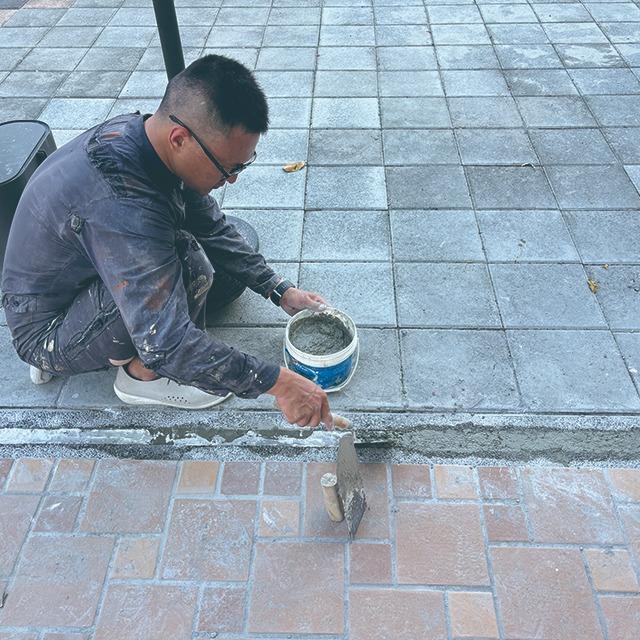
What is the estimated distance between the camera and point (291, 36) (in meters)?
5.56

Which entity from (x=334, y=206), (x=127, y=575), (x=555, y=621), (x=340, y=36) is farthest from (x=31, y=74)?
(x=555, y=621)

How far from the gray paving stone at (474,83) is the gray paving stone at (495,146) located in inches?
23.7

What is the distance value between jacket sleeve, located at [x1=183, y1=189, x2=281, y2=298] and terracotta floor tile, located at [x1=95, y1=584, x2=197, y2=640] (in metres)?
1.33

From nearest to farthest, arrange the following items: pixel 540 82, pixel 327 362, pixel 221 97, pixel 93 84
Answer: pixel 221 97 → pixel 327 362 → pixel 540 82 → pixel 93 84

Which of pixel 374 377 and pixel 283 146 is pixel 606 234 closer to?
pixel 374 377

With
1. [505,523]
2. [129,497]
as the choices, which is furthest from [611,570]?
[129,497]

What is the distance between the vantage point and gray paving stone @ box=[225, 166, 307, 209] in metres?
3.76

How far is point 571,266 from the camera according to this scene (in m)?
3.27

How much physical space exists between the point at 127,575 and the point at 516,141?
367cm

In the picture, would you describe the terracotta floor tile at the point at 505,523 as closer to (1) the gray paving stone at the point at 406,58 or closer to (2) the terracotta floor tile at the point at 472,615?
(2) the terracotta floor tile at the point at 472,615

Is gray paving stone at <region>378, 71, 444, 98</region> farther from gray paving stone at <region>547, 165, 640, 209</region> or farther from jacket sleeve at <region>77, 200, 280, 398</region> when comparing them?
jacket sleeve at <region>77, 200, 280, 398</region>

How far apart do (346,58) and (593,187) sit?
2578 millimetres

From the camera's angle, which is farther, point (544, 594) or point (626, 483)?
point (626, 483)

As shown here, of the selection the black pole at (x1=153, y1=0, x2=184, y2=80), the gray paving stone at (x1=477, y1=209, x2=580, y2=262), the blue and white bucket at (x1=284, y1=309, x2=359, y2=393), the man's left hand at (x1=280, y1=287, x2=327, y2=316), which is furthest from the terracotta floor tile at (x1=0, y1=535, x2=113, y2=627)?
the gray paving stone at (x1=477, y1=209, x2=580, y2=262)
